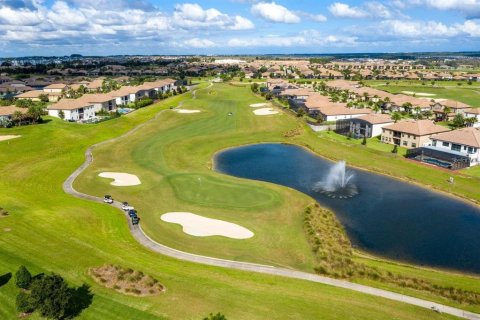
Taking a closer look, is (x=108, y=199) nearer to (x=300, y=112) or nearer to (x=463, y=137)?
(x=463, y=137)

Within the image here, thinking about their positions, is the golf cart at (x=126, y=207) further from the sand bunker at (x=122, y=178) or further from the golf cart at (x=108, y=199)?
the sand bunker at (x=122, y=178)

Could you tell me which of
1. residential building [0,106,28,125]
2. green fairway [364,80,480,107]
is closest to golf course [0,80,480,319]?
residential building [0,106,28,125]

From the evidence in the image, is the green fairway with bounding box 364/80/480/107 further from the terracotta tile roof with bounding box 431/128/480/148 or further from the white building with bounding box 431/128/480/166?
the white building with bounding box 431/128/480/166

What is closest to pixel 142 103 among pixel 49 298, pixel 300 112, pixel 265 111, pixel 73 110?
pixel 73 110

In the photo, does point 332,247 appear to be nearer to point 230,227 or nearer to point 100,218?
point 230,227

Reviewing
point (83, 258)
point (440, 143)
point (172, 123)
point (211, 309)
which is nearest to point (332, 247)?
point (211, 309)

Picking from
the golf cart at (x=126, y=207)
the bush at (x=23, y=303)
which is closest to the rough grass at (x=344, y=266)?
the golf cart at (x=126, y=207)
